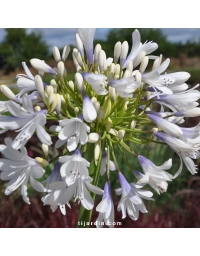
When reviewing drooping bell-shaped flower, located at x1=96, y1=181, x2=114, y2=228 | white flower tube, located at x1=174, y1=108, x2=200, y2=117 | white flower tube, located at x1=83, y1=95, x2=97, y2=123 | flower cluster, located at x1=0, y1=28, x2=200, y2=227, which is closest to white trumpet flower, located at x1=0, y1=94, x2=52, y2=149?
flower cluster, located at x1=0, y1=28, x2=200, y2=227

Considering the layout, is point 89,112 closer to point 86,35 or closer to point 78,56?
point 78,56

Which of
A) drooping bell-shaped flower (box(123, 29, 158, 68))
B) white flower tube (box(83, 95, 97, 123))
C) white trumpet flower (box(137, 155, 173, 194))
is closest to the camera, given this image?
white flower tube (box(83, 95, 97, 123))

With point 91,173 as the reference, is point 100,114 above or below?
above

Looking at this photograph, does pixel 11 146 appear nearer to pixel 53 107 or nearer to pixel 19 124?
pixel 19 124

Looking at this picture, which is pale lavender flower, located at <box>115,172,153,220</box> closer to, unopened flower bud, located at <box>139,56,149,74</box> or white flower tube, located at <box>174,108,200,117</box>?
white flower tube, located at <box>174,108,200,117</box>

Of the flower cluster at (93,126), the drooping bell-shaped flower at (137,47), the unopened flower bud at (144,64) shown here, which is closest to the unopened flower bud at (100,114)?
the flower cluster at (93,126)

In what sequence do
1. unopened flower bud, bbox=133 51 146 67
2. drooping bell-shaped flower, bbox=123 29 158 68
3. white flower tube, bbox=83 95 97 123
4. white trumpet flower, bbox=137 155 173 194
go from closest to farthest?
1. white flower tube, bbox=83 95 97 123
2. white trumpet flower, bbox=137 155 173 194
3. unopened flower bud, bbox=133 51 146 67
4. drooping bell-shaped flower, bbox=123 29 158 68

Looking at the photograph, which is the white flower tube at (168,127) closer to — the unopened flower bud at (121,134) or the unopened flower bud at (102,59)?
the unopened flower bud at (121,134)

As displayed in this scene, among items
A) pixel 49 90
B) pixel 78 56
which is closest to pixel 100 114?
pixel 49 90

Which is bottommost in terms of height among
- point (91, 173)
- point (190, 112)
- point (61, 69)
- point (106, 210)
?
point (106, 210)
